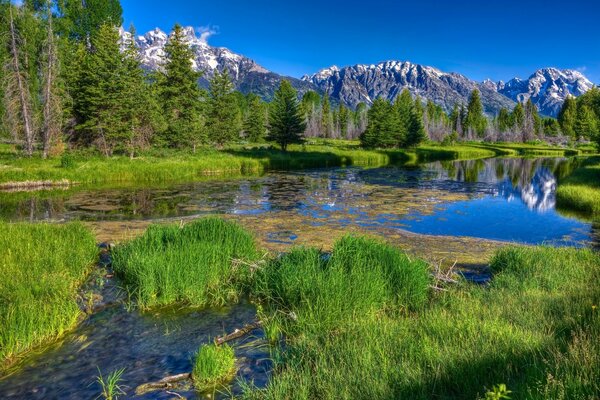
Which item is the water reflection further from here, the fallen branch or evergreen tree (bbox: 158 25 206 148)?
evergreen tree (bbox: 158 25 206 148)

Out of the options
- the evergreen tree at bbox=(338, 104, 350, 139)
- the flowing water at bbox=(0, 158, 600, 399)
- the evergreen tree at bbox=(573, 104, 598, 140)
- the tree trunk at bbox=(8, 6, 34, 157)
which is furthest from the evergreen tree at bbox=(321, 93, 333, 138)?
the tree trunk at bbox=(8, 6, 34, 157)

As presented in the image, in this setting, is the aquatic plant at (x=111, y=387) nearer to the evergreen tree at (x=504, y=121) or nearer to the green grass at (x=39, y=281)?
the green grass at (x=39, y=281)

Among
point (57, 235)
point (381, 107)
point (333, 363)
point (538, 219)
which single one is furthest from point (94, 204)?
point (381, 107)

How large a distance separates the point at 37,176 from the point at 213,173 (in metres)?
13.7

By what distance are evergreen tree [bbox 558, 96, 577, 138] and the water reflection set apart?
9644 centimetres

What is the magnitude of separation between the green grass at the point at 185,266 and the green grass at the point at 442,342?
1.17m

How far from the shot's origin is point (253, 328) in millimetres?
7117

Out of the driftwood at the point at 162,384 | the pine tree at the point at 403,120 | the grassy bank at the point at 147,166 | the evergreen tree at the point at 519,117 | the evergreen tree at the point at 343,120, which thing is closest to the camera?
the driftwood at the point at 162,384

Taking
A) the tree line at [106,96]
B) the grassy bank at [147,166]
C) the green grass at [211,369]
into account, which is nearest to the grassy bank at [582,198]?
the green grass at [211,369]

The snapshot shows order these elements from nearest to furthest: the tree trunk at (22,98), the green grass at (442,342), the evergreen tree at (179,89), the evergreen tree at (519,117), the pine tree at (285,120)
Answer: the green grass at (442,342) < the tree trunk at (22,98) < the evergreen tree at (179,89) < the pine tree at (285,120) < the evergreen tree at (519,117)

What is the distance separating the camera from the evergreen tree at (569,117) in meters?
110

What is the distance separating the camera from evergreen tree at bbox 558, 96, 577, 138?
361 ft

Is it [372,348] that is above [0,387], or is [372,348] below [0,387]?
above

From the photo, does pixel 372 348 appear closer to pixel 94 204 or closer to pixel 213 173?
pixel 94 204
